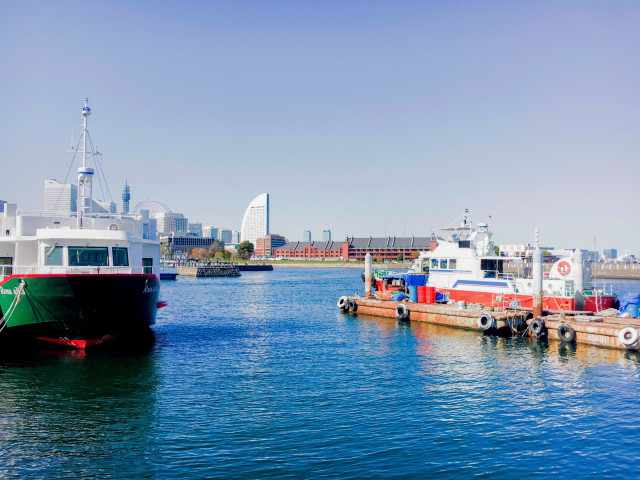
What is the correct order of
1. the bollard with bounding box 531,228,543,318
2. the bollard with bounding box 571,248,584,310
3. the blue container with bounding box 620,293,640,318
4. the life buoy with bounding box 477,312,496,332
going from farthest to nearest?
the bollard with bounding box 571,248,584,310 → the life buoy with bounding box 477,312,496,332 → the bollard with bounding box 531,228,543,318 → the blue container with bounding box 620,293,640,318

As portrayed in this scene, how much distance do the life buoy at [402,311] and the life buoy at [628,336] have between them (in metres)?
18.9

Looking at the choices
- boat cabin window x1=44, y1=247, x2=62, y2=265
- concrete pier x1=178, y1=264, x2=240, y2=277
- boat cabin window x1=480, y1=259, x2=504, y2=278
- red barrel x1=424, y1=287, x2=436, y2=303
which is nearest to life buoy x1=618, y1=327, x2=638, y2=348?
boat cabin window x1=480, y1=259, x2=504, y2=278

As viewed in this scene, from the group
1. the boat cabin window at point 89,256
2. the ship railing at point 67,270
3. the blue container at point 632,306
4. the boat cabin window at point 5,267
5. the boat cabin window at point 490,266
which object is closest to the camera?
the ship railing at point 67,270

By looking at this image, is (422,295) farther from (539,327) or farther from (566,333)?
(566,333)

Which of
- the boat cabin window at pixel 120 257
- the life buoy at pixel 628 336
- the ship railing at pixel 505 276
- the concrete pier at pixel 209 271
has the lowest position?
the concrete pier at pixel 209 271

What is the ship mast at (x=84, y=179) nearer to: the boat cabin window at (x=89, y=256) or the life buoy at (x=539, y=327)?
the boat cabin window at (x=89, y=256)

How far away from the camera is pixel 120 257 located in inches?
1198

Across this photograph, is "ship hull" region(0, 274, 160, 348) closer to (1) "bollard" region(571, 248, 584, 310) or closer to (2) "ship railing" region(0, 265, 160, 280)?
(2) "ship railing" region(0, 265, 160, 280)

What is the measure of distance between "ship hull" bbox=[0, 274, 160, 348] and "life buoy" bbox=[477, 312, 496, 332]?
26049mm

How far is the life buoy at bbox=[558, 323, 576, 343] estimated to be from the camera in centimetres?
3419

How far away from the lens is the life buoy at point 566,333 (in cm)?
3419

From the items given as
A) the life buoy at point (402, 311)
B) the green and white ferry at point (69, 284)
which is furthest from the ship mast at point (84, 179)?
the life buoy at point (402, 311)

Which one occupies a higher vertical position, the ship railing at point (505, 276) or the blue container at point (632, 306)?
the ship railing at point (505, 276)

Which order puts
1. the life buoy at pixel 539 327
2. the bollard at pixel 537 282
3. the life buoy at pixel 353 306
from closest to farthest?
the life buoy at pixel 539 327
the bollard at pixel 537 282
the life buoy at pixel 353 306
